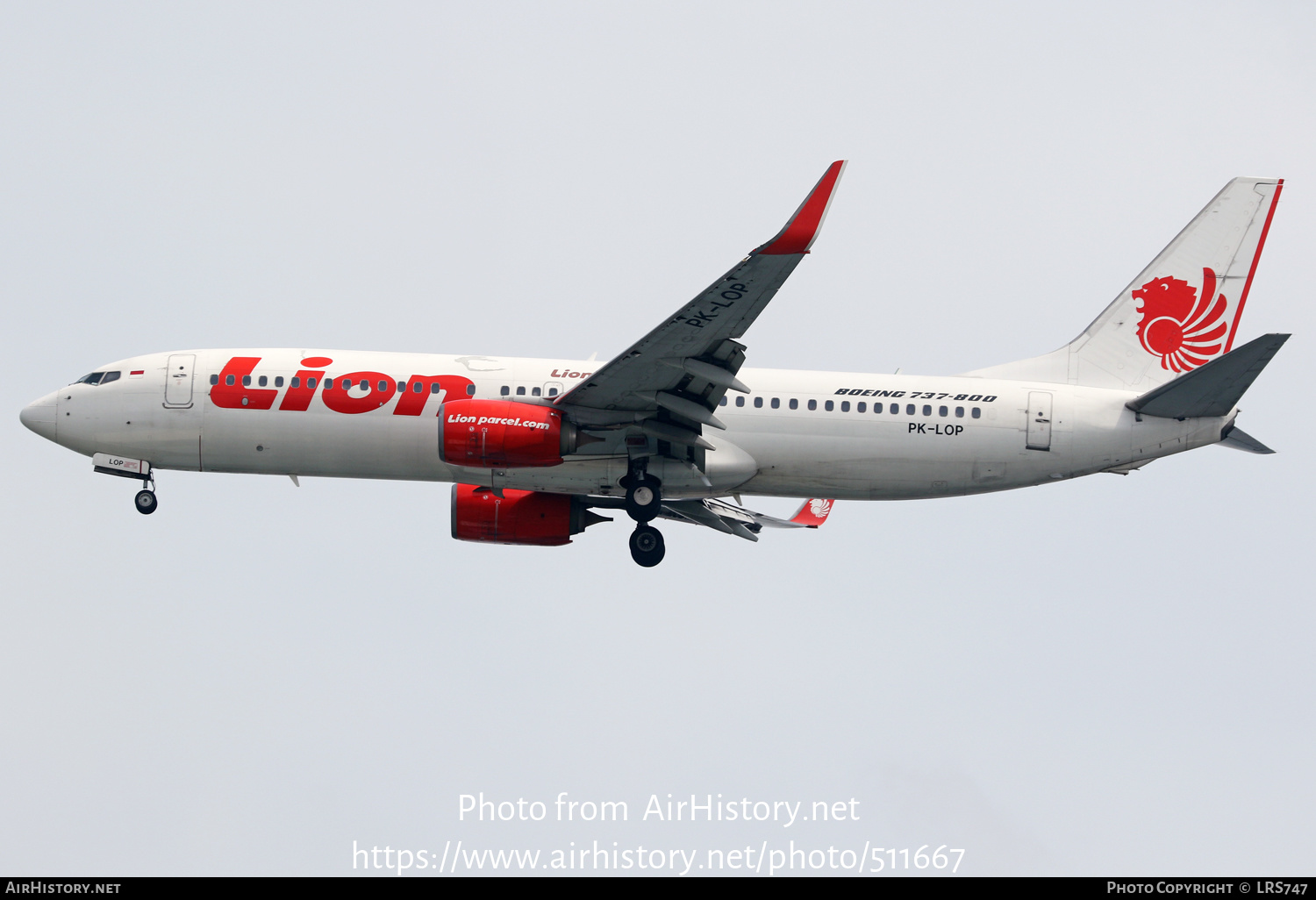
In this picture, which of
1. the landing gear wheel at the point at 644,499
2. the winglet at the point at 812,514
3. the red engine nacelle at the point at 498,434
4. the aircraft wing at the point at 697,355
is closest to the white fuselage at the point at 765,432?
the landing gear wheel at the point at 644,499

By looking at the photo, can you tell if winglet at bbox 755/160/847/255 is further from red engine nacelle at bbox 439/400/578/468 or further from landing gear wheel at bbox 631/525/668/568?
landing gear wheel at bbox 631/525/668/568

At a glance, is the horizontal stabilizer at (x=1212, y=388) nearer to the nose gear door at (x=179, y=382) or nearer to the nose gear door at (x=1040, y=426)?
the nose gear door at (x=1040, y=426)

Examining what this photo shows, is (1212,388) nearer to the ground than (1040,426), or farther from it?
farther from it

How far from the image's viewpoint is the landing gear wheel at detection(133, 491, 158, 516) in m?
42.6

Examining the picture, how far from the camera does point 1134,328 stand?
143 ft

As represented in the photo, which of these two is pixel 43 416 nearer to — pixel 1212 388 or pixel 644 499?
pixel 644 499

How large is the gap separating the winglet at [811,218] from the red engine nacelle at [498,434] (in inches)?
329

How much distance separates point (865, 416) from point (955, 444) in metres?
2.39

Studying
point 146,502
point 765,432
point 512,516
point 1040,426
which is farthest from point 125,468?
point 1040,426

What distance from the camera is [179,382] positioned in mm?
41812

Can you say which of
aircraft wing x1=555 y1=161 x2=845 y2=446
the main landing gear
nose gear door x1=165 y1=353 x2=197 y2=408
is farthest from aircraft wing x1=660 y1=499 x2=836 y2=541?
nose gear door x1=165 y1=353 x2=197 y2=408

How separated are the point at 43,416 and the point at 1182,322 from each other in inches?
1218

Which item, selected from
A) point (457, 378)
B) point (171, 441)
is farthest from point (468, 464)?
point (171, 441)

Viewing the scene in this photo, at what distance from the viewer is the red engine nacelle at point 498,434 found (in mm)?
38344
